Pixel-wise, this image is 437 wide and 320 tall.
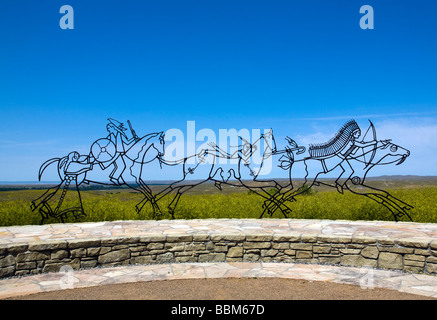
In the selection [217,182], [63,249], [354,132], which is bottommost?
[63,249]

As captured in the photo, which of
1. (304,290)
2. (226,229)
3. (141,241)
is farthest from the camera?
(226,229)

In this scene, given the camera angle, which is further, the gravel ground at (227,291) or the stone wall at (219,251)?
the stone wall at (219,251)

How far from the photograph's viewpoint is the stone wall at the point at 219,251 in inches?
261

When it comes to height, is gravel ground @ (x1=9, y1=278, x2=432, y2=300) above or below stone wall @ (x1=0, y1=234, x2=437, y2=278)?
below

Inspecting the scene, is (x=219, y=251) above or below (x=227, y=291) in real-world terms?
above

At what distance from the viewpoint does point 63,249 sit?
6.81 meters

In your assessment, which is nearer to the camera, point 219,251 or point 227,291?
point 227,291

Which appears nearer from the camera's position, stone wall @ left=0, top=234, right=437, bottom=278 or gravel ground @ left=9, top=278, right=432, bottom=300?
gravel ground @ left=9, top=278, right=432, bottom=300

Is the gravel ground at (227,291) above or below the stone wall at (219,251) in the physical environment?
below

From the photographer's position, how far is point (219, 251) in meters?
7.47

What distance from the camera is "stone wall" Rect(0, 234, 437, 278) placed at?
6.64 meters
